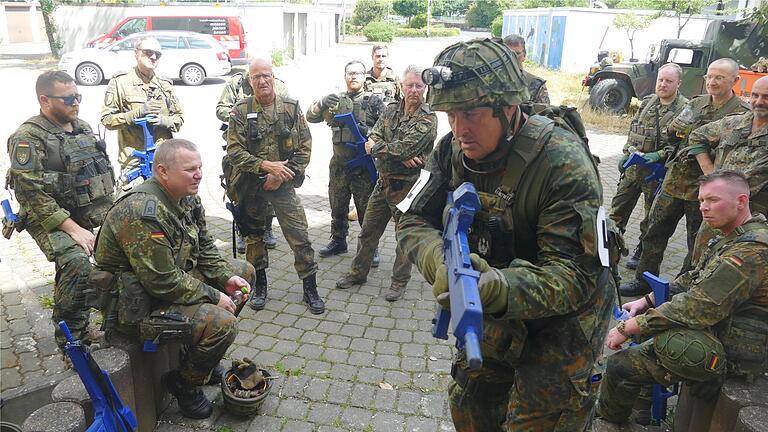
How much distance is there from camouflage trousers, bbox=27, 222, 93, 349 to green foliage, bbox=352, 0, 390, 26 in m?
48.8

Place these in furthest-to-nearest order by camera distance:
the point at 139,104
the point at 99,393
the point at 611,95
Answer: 1. the point at 611,95
2. the point at 139,104
3. the point at 99,393

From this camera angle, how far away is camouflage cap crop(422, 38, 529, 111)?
2.18 metres

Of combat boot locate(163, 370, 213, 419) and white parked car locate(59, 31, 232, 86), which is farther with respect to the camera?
white parked car locate(59, 31, 232, 86)

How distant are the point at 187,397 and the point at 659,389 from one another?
3076 mm

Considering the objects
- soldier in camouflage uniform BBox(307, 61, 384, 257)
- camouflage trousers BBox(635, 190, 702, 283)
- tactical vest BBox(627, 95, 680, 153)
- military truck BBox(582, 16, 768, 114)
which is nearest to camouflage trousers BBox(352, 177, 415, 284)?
soldier in camouflage uniform BBox(307, 61, 384, 257)

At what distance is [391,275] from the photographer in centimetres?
600

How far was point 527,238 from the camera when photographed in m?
2.31

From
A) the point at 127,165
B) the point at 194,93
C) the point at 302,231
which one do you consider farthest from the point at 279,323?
the point at 194,93

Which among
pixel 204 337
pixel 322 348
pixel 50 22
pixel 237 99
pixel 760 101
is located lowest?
pixel 322 348

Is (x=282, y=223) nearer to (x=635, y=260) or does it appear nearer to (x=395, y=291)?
(x=395, y=291)

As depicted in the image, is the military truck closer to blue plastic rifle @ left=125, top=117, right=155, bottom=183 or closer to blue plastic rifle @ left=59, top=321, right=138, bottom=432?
blue plastic rifle @ left=125, top=117, right=155, bottom=183

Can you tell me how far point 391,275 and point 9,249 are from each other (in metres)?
4.33

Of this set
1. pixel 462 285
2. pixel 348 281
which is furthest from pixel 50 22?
pixel 462 285

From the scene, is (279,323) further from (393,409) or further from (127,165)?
(127,165)
